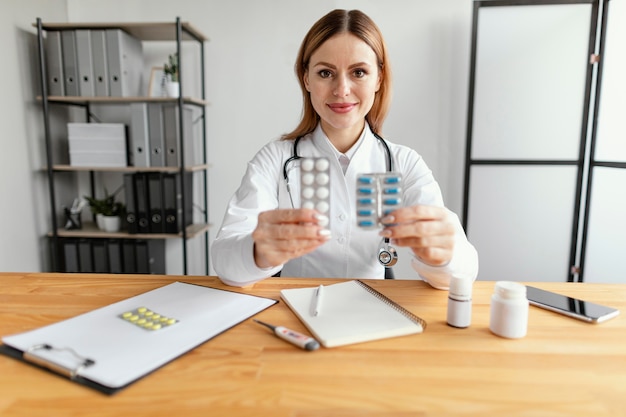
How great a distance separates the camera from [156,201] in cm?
249

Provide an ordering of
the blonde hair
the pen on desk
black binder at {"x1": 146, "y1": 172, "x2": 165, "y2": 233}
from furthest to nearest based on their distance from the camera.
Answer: black binder at {"x1": 146, "y1": 172, "x2": 165, "y2": 233}
the blonde hair
the pen on desk

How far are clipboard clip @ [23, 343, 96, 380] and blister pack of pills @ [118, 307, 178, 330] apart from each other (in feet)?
0.39

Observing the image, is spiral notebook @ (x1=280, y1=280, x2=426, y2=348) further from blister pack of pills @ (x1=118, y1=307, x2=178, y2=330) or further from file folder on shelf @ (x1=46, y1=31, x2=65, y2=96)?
file folder on shelf @ (x1=46, y1=31, x2=65, y2=96)

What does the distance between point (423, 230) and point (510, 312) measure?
21 centimetres

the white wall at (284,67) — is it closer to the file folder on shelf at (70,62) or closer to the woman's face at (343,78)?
the file folder on shelf at (70,62)

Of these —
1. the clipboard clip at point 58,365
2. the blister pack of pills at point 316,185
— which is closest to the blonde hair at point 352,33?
the blister pack of pills at point 316,185

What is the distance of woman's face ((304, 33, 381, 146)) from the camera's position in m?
1.21

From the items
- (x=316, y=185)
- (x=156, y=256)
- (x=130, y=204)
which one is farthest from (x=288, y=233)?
(x=156, y=256)

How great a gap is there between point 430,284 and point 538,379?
0.40 metres

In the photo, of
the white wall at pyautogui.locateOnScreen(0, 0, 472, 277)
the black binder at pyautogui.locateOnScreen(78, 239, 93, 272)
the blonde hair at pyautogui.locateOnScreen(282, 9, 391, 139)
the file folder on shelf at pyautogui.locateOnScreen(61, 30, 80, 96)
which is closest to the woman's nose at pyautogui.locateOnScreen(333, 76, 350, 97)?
the blonde hair at pyautogui.locateOnScreen(282, 9, 391, 139)

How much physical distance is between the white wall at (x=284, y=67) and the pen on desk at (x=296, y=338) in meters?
2.18

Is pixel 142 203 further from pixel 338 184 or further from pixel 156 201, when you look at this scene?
pixel 338 184

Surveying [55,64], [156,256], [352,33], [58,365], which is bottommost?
[156,256]

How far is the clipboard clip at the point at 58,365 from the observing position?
2.04 ft
